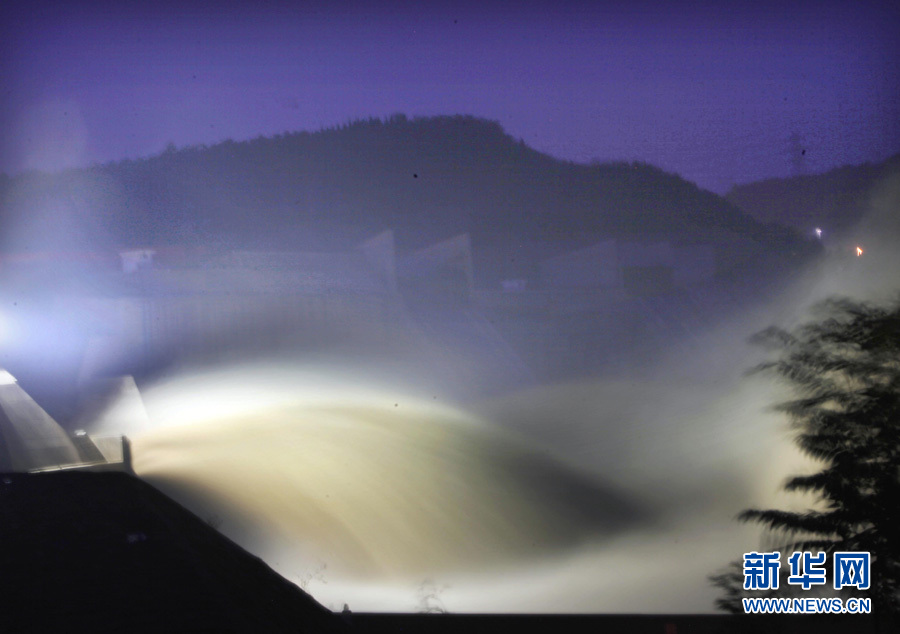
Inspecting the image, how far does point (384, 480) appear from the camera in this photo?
196 cm

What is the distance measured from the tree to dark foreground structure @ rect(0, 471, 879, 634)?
26cm

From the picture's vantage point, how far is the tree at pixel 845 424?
1.96 meters

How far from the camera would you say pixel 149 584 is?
1423 millimetres

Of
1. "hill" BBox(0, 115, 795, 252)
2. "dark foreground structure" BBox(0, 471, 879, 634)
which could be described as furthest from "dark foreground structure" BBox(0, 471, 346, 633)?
"hill" BBox(0, 115, 795, 252)

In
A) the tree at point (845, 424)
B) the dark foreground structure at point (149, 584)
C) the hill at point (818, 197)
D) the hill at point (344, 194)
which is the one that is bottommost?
the dark foreground structure at point (149, 584)

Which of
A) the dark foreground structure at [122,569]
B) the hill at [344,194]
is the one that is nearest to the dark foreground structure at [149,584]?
the dark foreground structure at [122,569]

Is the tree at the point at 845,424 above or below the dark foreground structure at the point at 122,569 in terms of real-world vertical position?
above

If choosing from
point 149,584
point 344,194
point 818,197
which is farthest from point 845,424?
point 149,584

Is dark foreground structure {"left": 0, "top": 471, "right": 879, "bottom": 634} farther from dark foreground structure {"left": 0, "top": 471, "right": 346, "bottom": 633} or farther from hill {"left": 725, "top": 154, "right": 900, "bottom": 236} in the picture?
hill {"left": 725, "top": 154, "right": 900, "bottom": 236}

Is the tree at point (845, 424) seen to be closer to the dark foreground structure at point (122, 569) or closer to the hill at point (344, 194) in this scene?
the hill at point (344, 194)

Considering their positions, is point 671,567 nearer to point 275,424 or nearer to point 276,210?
point 275,424

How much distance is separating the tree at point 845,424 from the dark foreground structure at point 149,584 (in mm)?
258

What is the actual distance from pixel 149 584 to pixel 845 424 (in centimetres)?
200

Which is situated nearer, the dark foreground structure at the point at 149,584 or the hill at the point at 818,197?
the dark foreground structure at the point at 149,584
